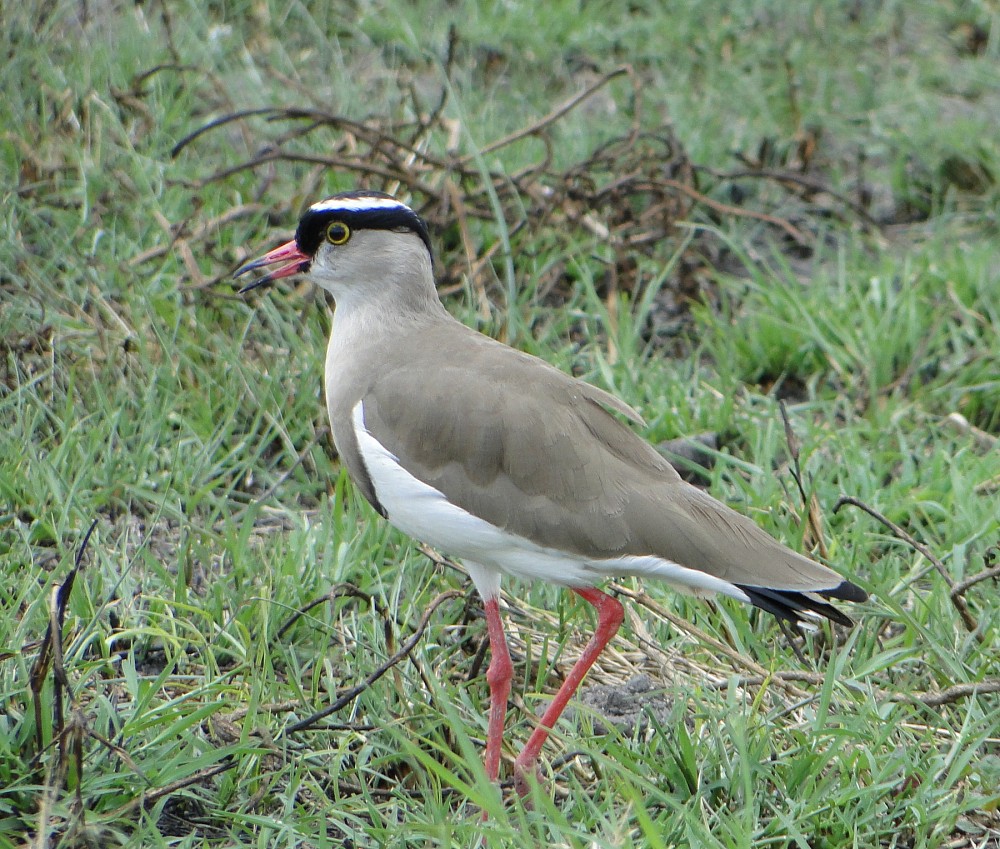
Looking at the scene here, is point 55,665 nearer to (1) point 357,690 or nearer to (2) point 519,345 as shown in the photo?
(1) point 357,690

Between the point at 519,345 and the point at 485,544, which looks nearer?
the point at 485,544

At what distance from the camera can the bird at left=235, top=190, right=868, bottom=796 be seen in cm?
331

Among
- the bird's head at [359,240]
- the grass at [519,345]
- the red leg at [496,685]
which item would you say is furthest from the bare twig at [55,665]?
the bird's head at [359,240]

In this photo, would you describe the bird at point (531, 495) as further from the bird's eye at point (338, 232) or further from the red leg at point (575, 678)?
the bird's eye at point (338, 232)

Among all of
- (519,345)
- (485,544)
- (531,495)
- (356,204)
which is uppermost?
(356,204)

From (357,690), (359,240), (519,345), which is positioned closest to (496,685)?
(357,690)

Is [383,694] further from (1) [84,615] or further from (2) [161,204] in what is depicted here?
(2) [161,204]

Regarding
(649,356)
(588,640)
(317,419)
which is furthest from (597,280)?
(588,640)

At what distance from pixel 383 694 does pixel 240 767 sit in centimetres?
47

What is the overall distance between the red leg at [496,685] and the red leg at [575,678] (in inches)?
2.7

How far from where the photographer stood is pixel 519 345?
5.13 metres

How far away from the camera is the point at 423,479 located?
11.2ft

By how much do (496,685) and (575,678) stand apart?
0.71 ft

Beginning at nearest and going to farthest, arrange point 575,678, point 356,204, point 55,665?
point 55,665
point 575,678
point 356,204
